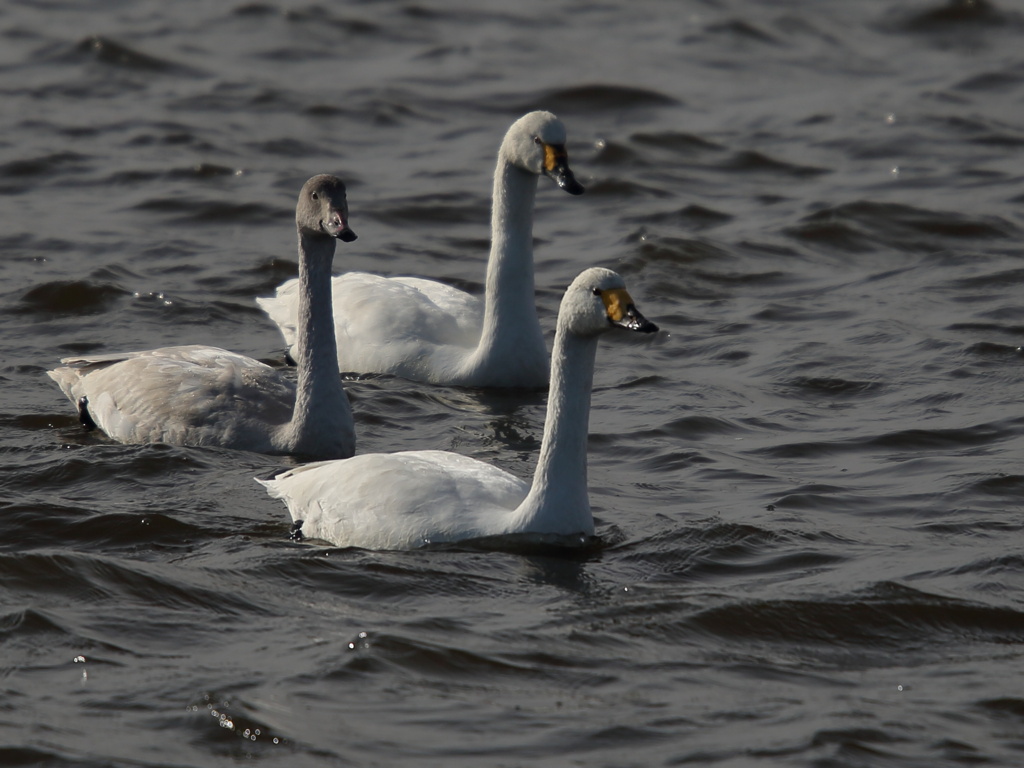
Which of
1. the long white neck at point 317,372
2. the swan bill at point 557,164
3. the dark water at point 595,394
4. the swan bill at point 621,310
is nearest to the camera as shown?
the dark water at point 595,394

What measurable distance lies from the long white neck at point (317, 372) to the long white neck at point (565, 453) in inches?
73.6

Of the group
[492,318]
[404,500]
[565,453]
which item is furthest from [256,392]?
[565,453]

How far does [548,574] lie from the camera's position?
7.60m

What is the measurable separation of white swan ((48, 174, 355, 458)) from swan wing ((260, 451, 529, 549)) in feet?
3.76

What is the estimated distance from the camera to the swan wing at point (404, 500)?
771 cm

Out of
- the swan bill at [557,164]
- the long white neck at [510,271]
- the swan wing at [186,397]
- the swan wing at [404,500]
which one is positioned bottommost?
the swan wing at [404,500]

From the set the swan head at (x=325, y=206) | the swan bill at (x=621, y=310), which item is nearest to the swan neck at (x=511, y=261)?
the swan head at (x=325, y=206)

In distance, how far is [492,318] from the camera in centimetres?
1117

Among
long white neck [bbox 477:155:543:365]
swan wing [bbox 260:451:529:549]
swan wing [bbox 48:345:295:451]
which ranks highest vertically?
long white neck [bbox 477:155:543:365]

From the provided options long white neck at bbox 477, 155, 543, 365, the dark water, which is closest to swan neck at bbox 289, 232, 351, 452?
the dark water

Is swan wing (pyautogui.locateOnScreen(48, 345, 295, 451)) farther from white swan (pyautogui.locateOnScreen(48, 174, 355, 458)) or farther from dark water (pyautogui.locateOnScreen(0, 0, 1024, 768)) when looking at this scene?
dark water (pyautogui.locateOnScreen(0, 0, 1024, 768))

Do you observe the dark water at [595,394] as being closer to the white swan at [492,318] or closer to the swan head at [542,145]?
the white swan at [492,318]

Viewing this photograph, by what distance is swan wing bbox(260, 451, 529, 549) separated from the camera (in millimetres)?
7707

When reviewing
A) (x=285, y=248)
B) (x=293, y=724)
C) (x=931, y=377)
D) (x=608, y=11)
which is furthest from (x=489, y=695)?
(x=608, y=11)
